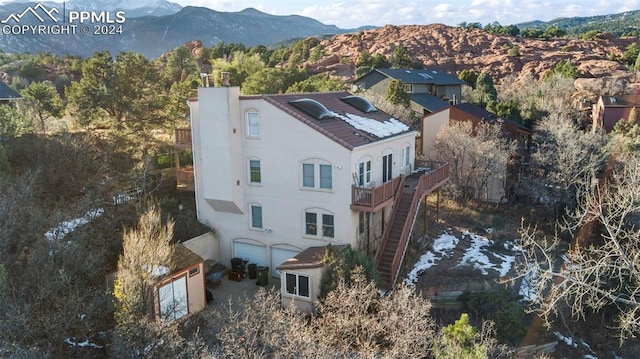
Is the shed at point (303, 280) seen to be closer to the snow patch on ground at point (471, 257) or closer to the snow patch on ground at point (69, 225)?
the snow patch on ground at point (471, 257)

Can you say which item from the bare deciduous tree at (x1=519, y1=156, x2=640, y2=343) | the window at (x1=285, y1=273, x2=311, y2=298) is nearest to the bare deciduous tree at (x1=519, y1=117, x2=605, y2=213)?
the bare deciduous tree at (x1=519, y1=156, x2=640, y2=343)

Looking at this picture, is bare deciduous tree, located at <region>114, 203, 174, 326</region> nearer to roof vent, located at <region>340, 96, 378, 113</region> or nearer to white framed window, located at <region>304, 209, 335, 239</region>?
white framed window, located at <region>304, 209, 335, 239</region>

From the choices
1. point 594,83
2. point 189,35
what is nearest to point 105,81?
point 594,83

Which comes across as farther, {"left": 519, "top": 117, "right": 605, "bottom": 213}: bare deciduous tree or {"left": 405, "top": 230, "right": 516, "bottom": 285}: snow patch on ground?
{"left": 519, "top": 117, "right": 605, "bottom": 213}: bare deciduous tree

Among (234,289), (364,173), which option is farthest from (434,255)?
(234,289)

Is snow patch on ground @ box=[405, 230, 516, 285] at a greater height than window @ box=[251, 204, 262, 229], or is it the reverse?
window @ box=[251, 204, 262, 229]

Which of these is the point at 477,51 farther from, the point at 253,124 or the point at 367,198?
the point at 367,198
